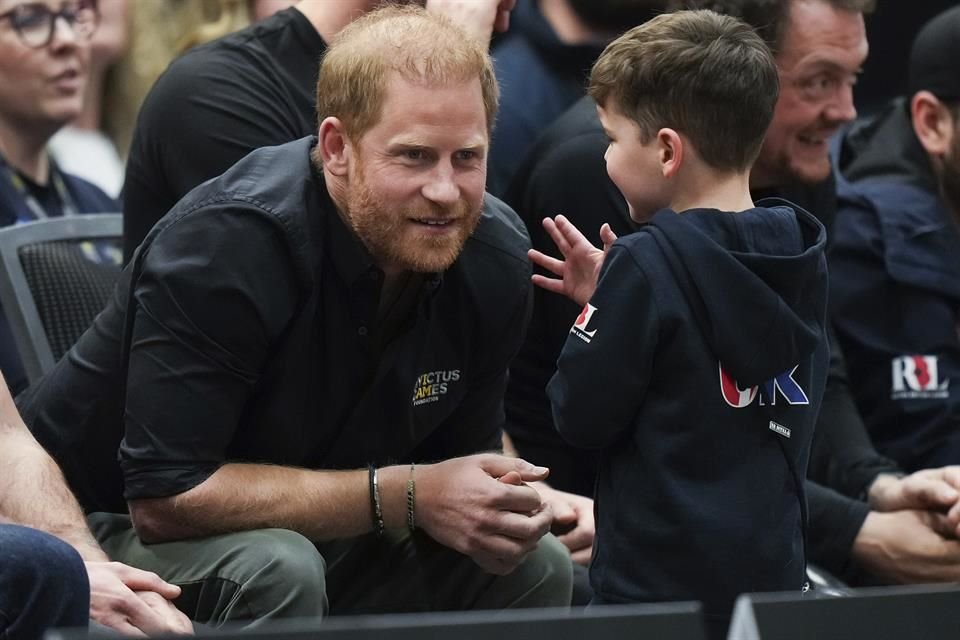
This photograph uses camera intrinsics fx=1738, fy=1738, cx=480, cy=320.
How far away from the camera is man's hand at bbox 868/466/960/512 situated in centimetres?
354

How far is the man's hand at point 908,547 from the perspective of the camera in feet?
11.7

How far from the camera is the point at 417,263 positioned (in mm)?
2812

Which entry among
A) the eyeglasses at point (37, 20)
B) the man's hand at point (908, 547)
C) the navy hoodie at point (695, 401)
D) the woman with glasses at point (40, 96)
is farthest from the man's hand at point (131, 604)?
the eyeglasses at point (37, 20)

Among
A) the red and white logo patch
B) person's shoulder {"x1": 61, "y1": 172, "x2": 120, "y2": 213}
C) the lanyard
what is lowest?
person's shoulder {"x1": 61, "y1": 172, "x2": 120, "y2": 213}

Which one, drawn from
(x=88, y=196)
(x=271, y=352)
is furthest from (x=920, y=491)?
(x=88, y=196)

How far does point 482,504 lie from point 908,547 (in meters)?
1.16

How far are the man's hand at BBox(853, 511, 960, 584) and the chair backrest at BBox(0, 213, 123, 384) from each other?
65.4 inches

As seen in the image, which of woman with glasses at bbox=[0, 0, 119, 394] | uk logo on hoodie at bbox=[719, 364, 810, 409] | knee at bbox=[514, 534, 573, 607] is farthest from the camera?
woman with glasses at bbox=[0, 0, 119, 394]

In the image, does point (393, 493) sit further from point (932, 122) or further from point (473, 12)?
point (932, 122)

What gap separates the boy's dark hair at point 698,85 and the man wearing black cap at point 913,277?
1.32 meters

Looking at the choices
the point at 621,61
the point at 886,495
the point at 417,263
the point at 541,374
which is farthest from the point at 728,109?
the point at 886,495

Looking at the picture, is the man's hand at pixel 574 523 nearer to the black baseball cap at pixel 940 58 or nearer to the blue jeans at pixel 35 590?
the blue jeans at pixel 35 590

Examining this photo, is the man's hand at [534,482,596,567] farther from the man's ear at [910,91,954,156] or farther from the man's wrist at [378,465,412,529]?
the man's ear at [910,91,954,156]

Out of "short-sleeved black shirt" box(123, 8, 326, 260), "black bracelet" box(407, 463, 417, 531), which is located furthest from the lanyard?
"black bracelet" box(407, 463, 417, 531)
